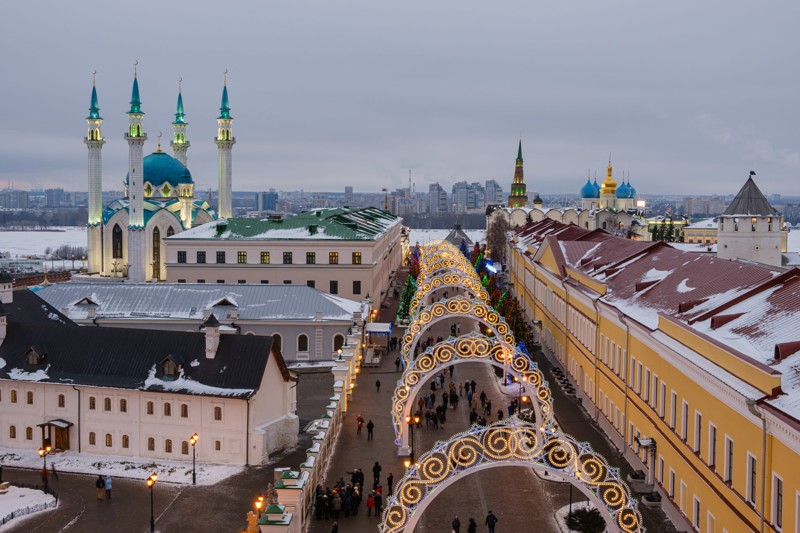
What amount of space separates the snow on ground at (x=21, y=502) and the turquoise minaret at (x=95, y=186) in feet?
196

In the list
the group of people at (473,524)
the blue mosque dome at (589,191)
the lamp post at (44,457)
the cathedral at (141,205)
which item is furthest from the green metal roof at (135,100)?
the blue mosque dome at (589,191)

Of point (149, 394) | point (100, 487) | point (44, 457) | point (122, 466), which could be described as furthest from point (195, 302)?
point (100, 487)

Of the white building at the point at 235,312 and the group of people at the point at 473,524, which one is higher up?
the white building at the point at 235,312

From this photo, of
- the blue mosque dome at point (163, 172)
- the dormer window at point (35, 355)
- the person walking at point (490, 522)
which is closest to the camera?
the person walking at point (490, 522)

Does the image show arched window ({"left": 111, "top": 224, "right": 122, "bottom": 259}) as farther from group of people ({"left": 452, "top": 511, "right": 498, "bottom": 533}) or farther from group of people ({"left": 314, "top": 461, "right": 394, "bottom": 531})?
group of people ({"left": 452, "top": 511, "right": 498, "bottom": 533})

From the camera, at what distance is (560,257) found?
4709 cm

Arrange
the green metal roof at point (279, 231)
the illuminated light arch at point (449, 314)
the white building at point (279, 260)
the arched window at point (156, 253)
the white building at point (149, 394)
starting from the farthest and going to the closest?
1. the arched window at point (156, 253)
2. the green metal roof at point (279, 231)
3. the white building at point (279, 260)
4. the illuminated light arch at point (449, 314)
5. the white building at point (149, 394)

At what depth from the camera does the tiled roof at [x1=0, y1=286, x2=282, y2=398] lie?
1231 inches

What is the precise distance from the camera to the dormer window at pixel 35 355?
1303 inches

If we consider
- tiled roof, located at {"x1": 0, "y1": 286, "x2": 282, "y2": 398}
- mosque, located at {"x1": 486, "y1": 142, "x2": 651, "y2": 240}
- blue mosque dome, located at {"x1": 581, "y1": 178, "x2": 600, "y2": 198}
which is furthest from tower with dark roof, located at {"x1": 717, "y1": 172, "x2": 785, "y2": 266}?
blue mosque dome, located at {"x1": 581, "y1": 178, "x2": 600, "y2": 198}

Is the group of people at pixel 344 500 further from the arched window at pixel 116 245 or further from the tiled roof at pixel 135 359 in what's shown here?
the arched window at pixel 116 245

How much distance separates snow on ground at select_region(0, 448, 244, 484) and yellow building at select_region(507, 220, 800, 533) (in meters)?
13.3

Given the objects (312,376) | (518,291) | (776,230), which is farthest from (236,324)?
(518,291)

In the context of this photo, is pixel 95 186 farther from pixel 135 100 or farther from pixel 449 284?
pixel 449 284
